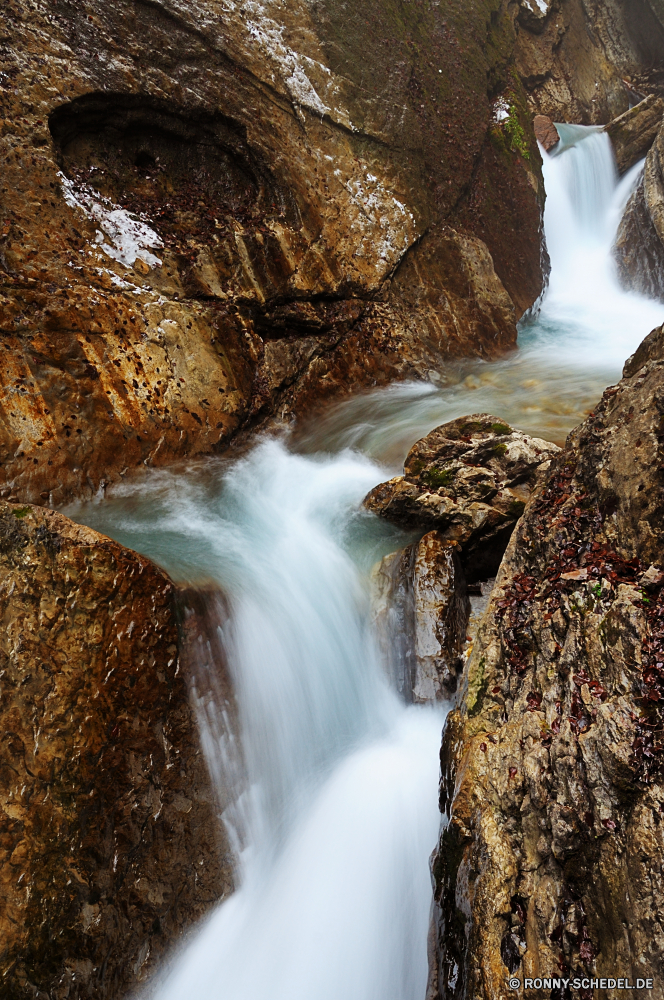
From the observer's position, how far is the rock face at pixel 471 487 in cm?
651

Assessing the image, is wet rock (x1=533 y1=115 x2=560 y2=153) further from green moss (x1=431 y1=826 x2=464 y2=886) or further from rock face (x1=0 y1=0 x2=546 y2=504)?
green moss (x1=431 y1=826 x2=464 y2=886)

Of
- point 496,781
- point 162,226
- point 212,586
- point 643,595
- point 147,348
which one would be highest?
point 162,226

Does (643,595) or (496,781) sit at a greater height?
(643,595)

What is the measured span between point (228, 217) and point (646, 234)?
36.0 feet

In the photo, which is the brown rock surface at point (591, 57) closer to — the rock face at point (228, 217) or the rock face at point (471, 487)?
the rock face at point (228, 217)

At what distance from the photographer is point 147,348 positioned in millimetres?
8195

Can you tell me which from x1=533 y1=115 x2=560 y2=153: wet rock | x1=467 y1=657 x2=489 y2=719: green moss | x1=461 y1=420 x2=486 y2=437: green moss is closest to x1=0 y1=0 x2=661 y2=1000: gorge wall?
x1=467 y1=657 x2=489 y2=719: green moss

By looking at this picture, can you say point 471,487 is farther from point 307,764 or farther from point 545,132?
point 545,132

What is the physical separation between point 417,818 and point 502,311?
400 inches

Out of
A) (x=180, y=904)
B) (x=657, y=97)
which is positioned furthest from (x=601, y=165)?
(x=180, y=904)

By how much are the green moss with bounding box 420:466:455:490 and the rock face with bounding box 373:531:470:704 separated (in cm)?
Answer: 73

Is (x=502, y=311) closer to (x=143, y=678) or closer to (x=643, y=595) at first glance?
(x=643, y=595)

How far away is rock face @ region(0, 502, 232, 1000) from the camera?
13.2 ft

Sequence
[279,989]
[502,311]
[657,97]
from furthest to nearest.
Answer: [657,97]
[502,311]
[279,989]
